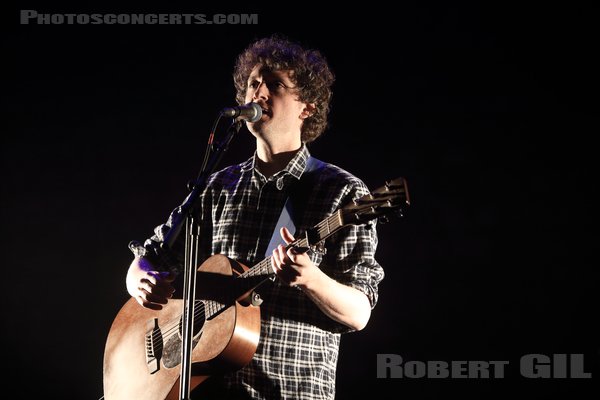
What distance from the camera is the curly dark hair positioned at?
294 cm

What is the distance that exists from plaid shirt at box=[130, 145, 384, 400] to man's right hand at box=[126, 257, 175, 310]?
0.15 m

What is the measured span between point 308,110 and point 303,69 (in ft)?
0.72

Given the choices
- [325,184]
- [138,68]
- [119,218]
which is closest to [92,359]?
[119,218]

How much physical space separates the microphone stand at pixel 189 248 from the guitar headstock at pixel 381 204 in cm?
51

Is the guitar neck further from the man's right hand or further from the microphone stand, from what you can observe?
the man's right hand

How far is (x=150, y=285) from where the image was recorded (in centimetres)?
245

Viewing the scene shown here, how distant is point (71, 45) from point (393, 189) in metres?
3.56

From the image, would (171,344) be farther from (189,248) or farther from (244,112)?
(244,112)

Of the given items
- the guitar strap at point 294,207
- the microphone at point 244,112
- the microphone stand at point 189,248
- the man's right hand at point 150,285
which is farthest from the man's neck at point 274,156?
the man's right hand at point 150,285

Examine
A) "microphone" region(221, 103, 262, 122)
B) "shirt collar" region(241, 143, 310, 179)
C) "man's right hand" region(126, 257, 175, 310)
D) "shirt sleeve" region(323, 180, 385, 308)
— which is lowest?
"man's right hand" region(126, 257, 175, 310)

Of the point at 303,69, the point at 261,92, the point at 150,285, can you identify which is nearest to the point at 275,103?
the point at 261,92

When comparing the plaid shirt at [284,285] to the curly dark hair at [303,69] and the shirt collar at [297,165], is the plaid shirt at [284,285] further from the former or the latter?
the curly dark hair at [303,69]

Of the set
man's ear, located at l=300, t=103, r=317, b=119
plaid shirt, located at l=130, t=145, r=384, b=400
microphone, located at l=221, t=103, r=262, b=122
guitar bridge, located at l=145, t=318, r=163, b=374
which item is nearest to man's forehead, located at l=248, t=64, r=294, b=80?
man's ear, located at l=300, t=103, r=317, b=119

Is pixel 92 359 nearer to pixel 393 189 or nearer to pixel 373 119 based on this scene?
pixel 373 119
